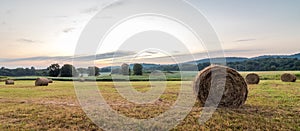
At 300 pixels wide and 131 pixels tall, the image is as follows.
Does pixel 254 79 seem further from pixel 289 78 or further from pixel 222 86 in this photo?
pixel 222 86

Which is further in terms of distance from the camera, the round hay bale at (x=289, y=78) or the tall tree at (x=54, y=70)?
the tall tree at (x=54, y=70)

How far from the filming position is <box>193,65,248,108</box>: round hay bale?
10336mm

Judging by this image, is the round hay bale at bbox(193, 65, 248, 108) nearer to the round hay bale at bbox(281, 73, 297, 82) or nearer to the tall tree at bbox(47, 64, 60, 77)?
the round hay bale at bbox(281, 73, 297, 82)

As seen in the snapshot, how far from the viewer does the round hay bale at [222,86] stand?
10336mm

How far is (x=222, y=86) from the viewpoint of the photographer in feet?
34.9

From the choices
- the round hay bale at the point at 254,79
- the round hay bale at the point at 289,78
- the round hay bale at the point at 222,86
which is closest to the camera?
the round hay bale at the point at 222,86

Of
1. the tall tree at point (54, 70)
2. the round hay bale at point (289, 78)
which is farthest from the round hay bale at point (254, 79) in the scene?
the tall tree at point (54, 70)

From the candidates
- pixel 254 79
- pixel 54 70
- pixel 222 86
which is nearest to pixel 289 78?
pixel 254 79

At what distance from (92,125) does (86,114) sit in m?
1.44

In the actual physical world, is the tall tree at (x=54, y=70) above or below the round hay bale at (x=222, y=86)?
above

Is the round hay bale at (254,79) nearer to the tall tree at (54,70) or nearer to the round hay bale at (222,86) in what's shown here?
the round hay bale at (222,86)

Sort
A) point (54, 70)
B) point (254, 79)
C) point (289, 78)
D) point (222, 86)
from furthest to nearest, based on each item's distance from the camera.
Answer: point (54, 70) < point (289, 78) < point (254, 79) < point (222, 86)

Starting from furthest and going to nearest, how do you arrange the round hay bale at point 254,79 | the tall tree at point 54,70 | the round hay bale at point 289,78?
the tall tree at point 54,70, the round hay bale at point 289,78, the round hay bale at point 254,79

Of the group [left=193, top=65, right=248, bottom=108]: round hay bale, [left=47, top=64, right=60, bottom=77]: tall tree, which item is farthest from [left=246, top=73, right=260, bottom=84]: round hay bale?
[left=47, top=64, right=60, bottom=77]: tall tree
